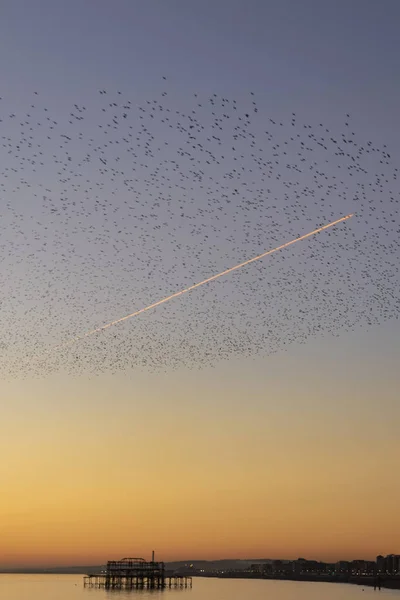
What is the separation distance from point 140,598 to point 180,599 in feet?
42.9

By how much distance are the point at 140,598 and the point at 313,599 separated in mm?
50706

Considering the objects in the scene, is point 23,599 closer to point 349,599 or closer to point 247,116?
point 349,599

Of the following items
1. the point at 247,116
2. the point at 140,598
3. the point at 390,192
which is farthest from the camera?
the point at 140,598

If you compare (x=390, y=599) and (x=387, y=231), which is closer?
(x=387, y=231)

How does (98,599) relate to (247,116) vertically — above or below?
below

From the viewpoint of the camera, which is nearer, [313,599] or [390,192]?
[390,192]

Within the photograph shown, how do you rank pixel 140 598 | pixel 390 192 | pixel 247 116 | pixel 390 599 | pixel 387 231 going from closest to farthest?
pixel 247 116
pixel 390 192
pixel 387 231
pixel 140 598
pixel 390 599

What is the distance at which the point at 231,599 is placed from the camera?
198375 mm

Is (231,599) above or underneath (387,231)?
underneath

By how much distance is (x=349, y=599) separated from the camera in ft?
630

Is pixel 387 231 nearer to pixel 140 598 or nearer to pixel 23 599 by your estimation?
pixel 140 598

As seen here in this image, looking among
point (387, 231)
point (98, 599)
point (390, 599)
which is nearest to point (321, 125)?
point (387, 231)

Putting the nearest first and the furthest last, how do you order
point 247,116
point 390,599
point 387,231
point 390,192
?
point 247,116 → point 390,192 → point 387,231 → point 390,599

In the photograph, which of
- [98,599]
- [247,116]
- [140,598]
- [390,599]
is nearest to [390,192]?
[247,116]
